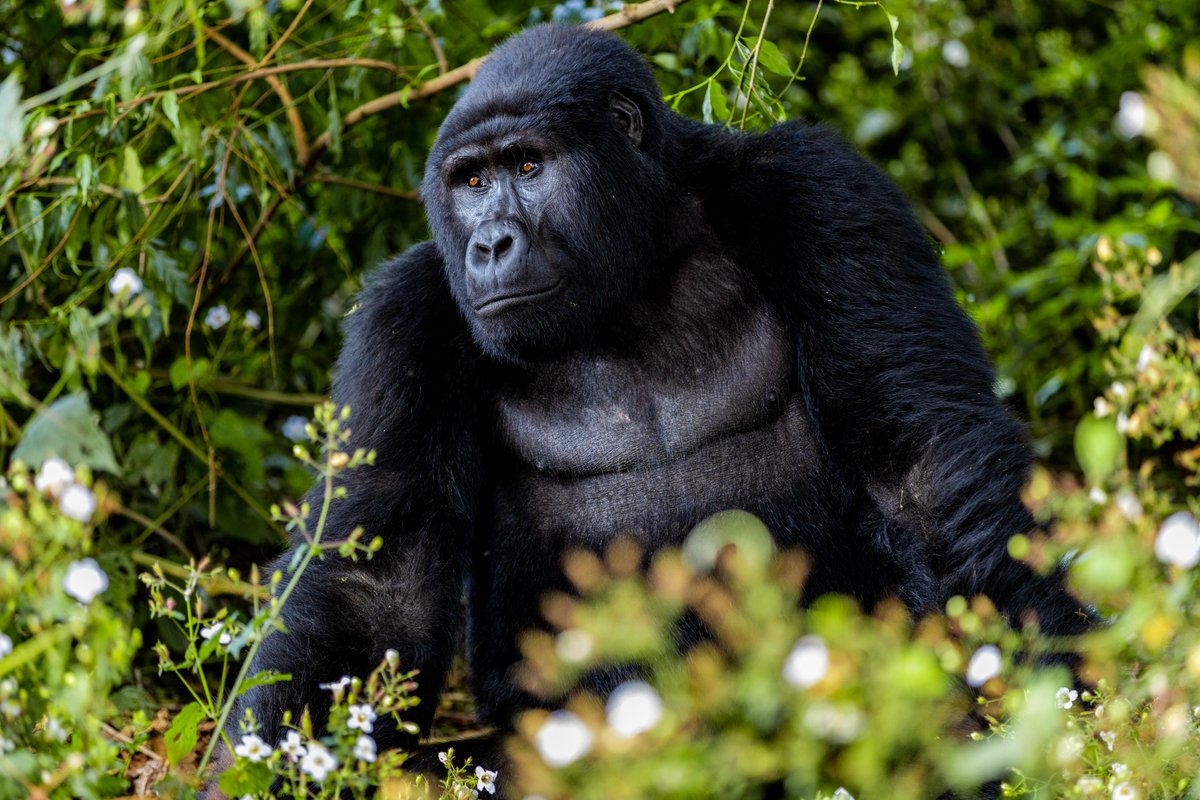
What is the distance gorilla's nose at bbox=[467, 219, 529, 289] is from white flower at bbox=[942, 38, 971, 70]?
505 cm

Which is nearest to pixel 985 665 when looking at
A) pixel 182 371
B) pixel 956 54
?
pixel 182 371

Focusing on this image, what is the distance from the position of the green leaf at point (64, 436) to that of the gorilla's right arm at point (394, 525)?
116cm

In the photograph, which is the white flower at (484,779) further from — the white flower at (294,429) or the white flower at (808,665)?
the white flower at (294,429)

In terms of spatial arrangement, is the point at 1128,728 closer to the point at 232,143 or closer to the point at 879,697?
the point at 879,697

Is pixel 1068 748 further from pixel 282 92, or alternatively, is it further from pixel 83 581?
pixel 282 92

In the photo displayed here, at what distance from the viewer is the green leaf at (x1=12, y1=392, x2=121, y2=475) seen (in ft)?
7.77

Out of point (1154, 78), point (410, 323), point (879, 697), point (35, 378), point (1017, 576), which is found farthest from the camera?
point (35, 378)

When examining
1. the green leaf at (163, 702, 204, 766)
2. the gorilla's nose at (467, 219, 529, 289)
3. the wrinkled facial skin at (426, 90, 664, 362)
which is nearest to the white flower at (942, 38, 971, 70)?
the wrinkled facial skin at (426, 90, 664, 362)

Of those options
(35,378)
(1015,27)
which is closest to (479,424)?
(35,378)

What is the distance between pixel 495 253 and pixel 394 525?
742 millimetres

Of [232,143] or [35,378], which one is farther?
[35,378]

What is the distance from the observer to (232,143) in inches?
185

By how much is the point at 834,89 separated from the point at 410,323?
15.8 ft

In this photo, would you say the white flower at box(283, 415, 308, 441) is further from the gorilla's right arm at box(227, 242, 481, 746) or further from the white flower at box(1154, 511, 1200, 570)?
the white flower at box(1154, 511, 1200, 570)
